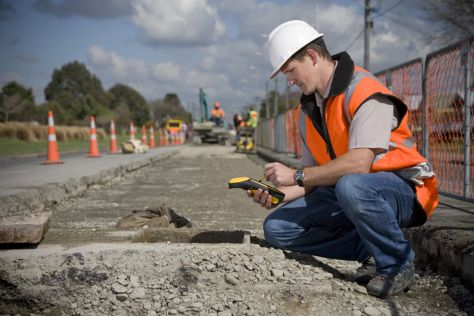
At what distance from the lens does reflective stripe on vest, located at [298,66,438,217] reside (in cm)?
262

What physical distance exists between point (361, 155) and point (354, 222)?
411mm

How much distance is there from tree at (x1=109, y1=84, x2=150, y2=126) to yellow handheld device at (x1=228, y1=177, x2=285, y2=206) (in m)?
111

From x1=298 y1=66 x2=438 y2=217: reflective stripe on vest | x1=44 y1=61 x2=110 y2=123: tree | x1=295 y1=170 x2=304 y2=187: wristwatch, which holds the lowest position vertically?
x1=295 y1=170 x2=304 y2=187: wristwatch

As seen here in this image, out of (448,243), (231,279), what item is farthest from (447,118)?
(231,279)

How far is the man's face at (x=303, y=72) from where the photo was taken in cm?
284

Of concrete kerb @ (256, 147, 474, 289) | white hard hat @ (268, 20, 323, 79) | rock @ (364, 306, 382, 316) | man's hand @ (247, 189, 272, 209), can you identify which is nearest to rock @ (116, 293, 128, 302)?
man's hand @ (247, 189, 272, 209)

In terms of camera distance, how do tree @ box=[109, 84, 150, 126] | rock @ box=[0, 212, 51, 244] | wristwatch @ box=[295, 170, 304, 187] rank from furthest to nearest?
tree @ box=[109, 84, 150, 126] → rock @ box=[0, 212, 51, 244] → wristwatch @ box=[295, 170, 304, 187]

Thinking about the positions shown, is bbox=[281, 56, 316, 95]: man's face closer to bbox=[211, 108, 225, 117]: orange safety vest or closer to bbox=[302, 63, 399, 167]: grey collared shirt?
bbox=[302, 63, 399, 167]: grey collared shirt

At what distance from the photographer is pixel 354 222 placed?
2.70 m

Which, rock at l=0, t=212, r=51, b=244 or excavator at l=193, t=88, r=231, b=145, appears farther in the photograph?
excavator at l=193, t=88, r=231, b=145

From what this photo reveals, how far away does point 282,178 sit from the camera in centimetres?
286

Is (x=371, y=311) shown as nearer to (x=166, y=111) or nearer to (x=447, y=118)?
(x=447, y=118)

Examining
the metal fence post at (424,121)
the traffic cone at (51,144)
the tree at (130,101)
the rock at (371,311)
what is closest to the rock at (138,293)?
the rock at (371,311)

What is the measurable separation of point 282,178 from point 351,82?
71cm
